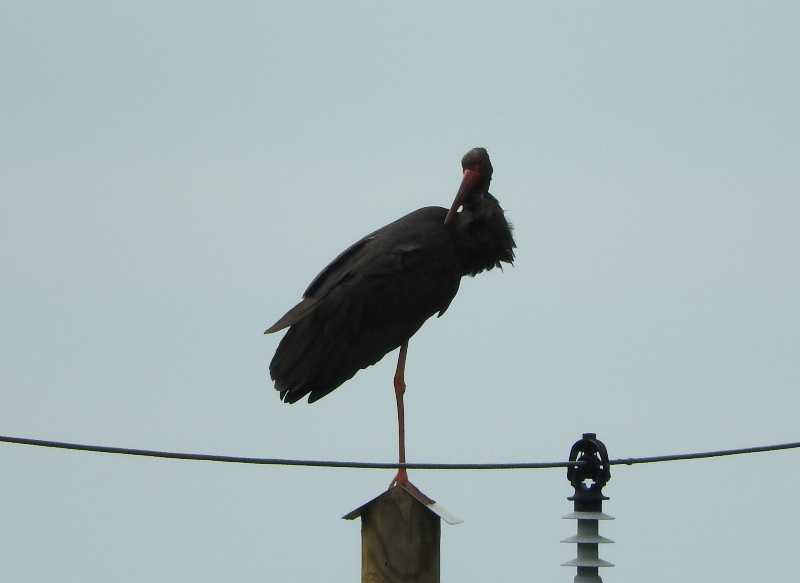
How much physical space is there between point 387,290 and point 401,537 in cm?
291

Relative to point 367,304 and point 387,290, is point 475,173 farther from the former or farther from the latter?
point 367,304

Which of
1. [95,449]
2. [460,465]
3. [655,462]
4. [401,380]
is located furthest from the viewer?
Result: [401,380]

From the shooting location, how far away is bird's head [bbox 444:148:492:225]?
8.63m

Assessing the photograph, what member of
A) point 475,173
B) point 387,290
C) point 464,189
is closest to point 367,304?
point 387,290

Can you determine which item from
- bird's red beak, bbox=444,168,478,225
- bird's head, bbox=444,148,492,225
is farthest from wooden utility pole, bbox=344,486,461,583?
bird's head, bbox=444,148,492,225

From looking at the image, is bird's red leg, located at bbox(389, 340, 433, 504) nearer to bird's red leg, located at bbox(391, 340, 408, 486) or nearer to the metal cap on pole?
bird's red leg, located at bbox(391, 340, 408, 486)

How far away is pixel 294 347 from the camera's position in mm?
7715

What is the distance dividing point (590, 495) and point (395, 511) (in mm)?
777

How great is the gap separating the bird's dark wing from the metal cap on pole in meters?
2.40

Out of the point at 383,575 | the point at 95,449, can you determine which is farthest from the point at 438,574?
the point at 95,449

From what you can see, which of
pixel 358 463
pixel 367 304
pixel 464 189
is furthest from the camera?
pixel 464 189

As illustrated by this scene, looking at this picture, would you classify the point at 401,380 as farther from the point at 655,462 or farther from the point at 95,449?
the point at 95,449

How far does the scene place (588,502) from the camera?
5.45 m

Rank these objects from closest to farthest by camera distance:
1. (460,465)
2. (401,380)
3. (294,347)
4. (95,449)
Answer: (95,449) < (460,465) < (294,347) < (401,380)
